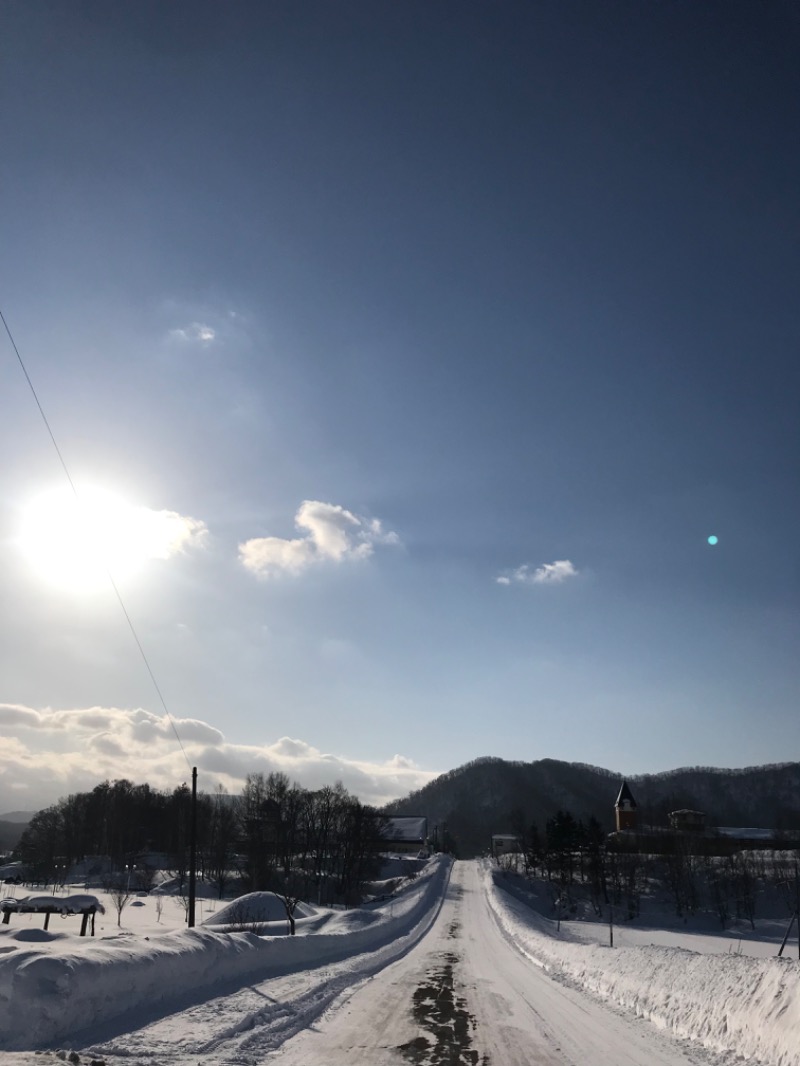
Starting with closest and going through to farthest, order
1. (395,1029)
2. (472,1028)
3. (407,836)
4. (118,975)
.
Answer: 1. (118,975)
2. (395,1029)
3. (472,1028)
4. (407,836)

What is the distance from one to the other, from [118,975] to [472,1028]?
272 inches

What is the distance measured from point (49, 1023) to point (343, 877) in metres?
86.4

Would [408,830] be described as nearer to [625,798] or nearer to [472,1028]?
[625,798]

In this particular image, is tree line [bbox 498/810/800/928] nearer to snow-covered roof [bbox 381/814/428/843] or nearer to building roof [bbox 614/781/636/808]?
building roof [bbox 614/781/636/808]

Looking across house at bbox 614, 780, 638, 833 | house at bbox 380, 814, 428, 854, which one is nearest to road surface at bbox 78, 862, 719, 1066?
house at bbox 380, 814, 428, 854

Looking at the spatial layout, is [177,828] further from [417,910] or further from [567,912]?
[417,910]

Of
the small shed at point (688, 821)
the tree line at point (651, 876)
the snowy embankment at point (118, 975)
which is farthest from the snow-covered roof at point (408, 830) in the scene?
the snowy embankment at point (118, 975)

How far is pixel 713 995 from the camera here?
12.9 metres

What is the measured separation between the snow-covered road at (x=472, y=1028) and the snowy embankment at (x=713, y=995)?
625 mm

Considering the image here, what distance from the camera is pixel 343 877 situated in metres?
87.5

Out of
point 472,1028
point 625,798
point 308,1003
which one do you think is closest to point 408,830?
point 625,798

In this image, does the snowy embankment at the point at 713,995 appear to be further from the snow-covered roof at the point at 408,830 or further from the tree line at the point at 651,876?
the snow-covered roof at the point at 408,830

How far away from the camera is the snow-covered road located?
11109 mm

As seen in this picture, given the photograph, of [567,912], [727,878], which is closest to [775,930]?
[727,878]
